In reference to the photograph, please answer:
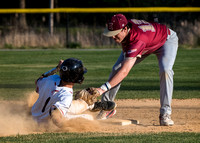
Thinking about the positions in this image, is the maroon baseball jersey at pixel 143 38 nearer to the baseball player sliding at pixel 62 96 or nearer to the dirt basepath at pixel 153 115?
the baseball player sliding at pixel 62 96

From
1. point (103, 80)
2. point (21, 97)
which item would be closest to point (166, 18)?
point (103, 80)

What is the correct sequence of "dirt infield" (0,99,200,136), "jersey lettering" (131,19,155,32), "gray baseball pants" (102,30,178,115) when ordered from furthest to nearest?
1. "gray baseball pants" (102,30,178,115)
2. "jersey lettering" (131,19,155,32)
3. "dirt infield" (0,99,200,136)

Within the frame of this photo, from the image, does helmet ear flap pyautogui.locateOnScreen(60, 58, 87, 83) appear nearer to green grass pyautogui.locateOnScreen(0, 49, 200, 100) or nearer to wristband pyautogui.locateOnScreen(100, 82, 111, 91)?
wristband pyautogui.locateOnScreen(100, 82, 111, 91)

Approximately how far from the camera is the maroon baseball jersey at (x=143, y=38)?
21.5 feet

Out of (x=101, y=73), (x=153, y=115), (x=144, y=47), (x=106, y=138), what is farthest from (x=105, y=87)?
(x=101, y=73)

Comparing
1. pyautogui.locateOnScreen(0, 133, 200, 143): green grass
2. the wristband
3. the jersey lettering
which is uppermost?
the jersey lettering

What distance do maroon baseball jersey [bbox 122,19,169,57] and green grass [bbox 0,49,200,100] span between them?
3549 millimetres

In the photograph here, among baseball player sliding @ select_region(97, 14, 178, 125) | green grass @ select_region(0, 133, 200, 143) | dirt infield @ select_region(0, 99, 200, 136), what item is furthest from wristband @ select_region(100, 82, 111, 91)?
dirt infield @ select_region(0, 99, 200, 136)

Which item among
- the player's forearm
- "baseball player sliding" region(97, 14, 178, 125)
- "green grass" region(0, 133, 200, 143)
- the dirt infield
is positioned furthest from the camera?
the dirt infield

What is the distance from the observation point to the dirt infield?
6680 millimetres

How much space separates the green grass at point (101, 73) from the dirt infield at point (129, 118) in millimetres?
1065

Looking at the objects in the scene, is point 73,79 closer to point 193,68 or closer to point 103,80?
point 103,80

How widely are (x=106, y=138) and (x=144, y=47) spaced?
1.61 m

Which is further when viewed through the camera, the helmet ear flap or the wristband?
the helmet ear flap
